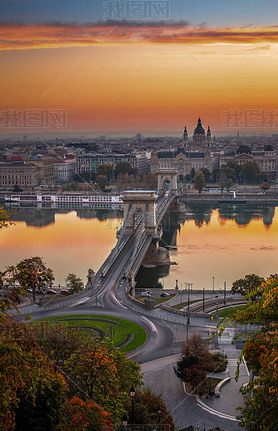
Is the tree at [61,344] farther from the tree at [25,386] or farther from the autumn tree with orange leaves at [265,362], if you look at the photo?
the autumn tree with orange leaves at [265,362]

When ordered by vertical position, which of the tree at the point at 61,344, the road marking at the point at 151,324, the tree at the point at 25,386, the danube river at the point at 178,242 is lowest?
the danube river at the point at 178,242

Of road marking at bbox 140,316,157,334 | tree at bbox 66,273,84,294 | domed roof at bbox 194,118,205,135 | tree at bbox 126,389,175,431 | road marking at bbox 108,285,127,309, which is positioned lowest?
tree at bbox 66,273,84,294

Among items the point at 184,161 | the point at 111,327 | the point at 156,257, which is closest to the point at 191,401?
the point at 111,327

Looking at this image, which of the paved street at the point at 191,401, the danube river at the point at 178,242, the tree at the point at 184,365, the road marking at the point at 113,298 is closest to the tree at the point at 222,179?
the danube river at the point at 178,242

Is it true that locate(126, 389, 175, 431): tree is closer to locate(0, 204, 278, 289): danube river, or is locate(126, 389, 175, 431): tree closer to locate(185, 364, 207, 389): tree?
locate(185, 364, 207, 389): tree

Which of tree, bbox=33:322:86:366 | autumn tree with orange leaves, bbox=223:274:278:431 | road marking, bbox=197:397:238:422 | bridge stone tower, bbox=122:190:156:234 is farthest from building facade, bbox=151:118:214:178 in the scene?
autumn tree with orange leaves, bbox=223:274:278:431

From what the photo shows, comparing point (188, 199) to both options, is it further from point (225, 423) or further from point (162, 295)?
point (225, 423)
